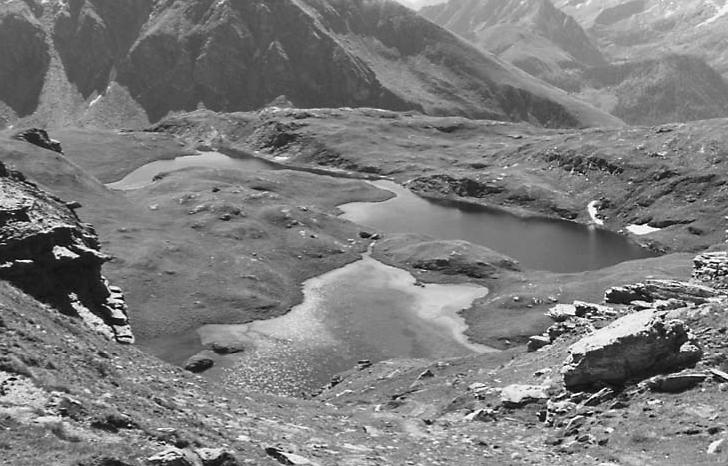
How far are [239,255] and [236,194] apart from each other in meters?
47.3

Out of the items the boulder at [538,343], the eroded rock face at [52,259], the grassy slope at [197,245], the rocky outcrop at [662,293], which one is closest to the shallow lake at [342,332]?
the grassy slope at [197,245]

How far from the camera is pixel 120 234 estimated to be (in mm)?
134625

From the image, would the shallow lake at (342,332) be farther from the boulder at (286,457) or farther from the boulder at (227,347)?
the boulder at (286,457)

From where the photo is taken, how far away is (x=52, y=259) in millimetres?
53656

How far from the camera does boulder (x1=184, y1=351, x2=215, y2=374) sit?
287 feet

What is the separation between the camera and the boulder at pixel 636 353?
39.3 m

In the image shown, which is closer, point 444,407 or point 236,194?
point 444,407

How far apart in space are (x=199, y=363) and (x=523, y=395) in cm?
5455

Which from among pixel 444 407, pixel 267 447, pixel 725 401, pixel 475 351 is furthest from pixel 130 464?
pixel 475 351

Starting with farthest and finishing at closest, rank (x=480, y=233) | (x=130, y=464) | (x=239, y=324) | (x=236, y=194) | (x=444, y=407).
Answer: (x=480, y=233) < (x=236, y=194) < (x=239, y=324) < (x=444, y=407) < (x=130, y=464)

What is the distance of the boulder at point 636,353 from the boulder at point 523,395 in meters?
3.24

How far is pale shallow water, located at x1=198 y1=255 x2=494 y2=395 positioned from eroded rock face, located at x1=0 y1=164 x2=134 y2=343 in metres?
28.5

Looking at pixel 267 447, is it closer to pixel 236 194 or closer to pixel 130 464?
pixel 130 464

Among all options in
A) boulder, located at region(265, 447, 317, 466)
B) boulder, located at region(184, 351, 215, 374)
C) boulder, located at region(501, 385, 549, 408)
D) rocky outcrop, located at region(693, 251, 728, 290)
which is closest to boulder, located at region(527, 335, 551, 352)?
rocky outcrop, located at region(693, 251, 728, 290)
